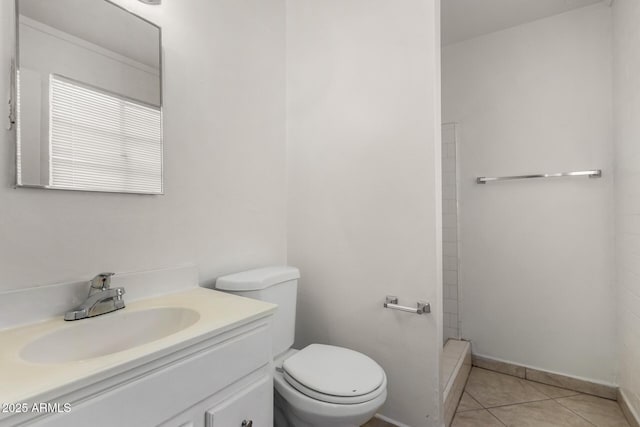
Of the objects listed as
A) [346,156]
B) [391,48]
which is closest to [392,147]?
[346,156]

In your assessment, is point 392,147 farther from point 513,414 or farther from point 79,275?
point 513,414

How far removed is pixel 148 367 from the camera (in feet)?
2.24

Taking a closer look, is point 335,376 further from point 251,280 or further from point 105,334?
point 105,334

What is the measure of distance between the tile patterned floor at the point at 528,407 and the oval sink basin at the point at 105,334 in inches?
63.4

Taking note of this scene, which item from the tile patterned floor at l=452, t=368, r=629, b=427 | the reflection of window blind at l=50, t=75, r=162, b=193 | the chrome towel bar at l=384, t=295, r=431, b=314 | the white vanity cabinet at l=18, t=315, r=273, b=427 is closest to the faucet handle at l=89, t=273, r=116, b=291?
the reflection of window blind at l=50, t=75, r=162, b=193

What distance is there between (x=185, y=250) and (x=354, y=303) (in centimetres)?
91

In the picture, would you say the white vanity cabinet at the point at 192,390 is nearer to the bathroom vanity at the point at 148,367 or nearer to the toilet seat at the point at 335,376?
the bathroom vanity at the point at 148,367

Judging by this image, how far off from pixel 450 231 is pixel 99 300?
7.59ft

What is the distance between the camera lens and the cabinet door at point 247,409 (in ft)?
2.71

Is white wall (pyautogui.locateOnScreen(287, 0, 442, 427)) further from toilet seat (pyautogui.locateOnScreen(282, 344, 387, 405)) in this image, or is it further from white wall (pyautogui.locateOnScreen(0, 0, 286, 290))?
toilet seat (pyautogui.locateOnScreen(282, 344, 387, 405))

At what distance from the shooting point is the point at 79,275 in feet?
3.26

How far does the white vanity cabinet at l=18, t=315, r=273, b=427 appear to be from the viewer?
23.5 inches

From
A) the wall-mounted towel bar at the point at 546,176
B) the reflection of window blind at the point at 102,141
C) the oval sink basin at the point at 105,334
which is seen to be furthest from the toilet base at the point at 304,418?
the wall-mounted towel bar at the point at 546,176

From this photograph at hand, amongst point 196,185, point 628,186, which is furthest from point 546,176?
point 196,185
